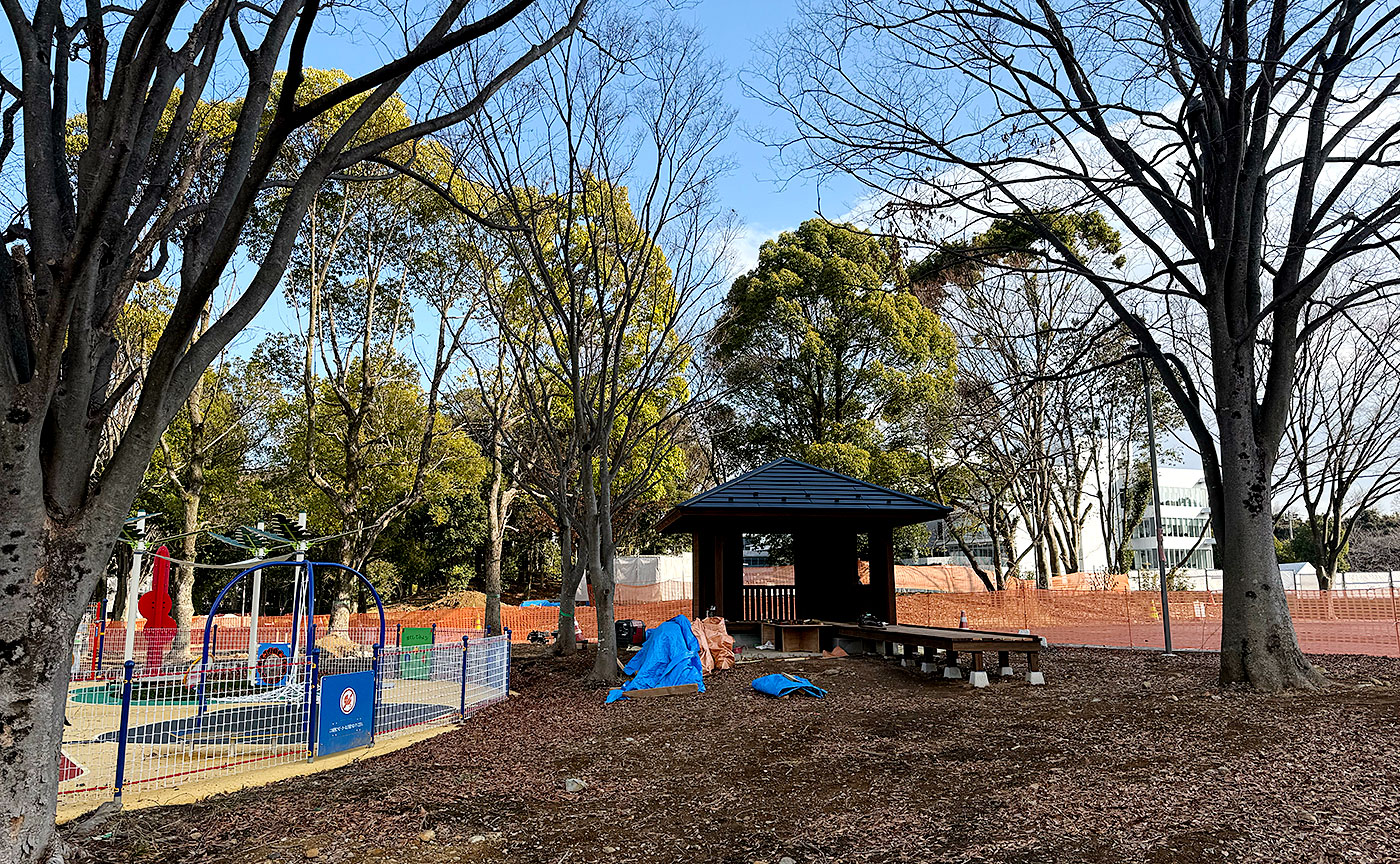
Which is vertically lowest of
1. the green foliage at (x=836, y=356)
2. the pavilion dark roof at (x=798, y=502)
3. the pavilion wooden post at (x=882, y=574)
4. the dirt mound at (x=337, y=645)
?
the dirt mound at (x=337, y=645)

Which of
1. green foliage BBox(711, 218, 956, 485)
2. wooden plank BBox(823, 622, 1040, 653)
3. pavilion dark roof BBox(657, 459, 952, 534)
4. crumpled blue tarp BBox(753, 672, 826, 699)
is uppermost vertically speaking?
green foliage BBox(711, 218, 956, 485)

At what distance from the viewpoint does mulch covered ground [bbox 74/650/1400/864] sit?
430 cm

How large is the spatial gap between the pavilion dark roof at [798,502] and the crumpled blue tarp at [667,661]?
3.76m

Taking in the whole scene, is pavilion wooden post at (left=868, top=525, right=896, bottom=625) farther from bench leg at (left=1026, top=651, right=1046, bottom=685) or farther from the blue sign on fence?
the blue sign on fence

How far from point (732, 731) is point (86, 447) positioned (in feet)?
17.7

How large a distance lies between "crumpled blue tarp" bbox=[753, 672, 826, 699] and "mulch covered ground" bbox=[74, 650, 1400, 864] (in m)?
1.05

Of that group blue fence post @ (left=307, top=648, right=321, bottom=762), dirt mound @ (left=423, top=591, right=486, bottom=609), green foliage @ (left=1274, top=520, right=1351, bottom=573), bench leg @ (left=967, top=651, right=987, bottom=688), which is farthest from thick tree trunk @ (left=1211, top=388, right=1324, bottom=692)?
green foliage @ (left=1274, top=520, right=1351, bottom=573)

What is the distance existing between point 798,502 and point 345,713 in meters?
8.88

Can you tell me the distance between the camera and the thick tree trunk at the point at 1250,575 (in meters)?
8.01

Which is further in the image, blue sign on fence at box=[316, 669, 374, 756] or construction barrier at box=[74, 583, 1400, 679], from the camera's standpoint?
construction barrier at box=[74, 583, 1400, 679]

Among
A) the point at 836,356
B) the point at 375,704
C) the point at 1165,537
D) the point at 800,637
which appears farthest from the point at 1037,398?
the point at 1165,537

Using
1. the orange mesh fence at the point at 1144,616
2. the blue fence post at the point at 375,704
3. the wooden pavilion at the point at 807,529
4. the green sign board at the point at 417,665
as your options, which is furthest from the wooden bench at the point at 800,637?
the blue fence post at the point at 375,704

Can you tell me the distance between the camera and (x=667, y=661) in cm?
1066

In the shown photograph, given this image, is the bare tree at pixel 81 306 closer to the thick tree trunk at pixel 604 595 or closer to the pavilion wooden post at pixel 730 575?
the thick tree trunk at pixel 604 595
